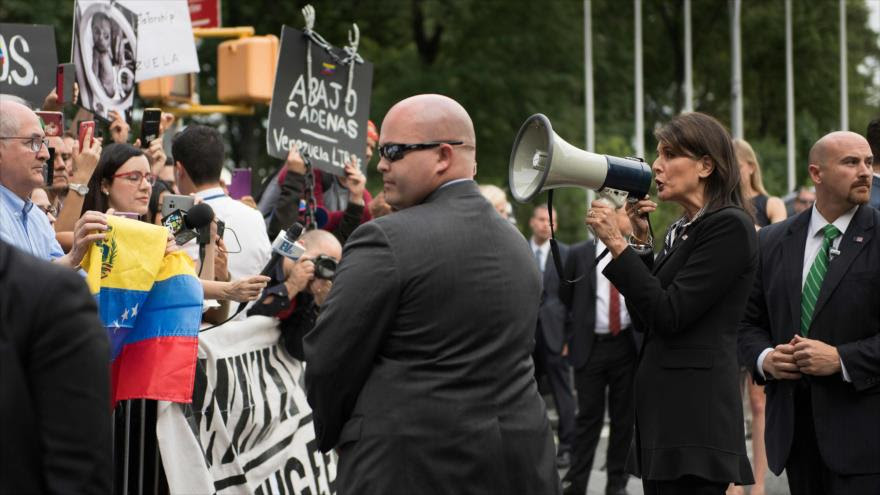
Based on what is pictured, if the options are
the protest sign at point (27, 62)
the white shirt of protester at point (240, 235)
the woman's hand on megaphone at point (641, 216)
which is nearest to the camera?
the woman's hand on megaphone at point (641, 216)

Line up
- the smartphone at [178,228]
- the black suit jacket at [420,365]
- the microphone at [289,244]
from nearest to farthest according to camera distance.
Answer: the black suit jacket at [420,365] < the smartphone at [178,228] < the microphone at [289,244]

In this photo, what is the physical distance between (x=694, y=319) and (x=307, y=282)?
2.84m

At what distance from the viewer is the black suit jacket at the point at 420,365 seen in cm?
403

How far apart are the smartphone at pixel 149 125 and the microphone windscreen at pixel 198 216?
1340 millimetres

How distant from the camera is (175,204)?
6.48 metres

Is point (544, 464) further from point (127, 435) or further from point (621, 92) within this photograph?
point (621, 92)

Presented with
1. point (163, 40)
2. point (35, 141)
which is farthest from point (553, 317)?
point (35, 141)

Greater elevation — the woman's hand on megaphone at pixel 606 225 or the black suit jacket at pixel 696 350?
the woman's hand on megaphone at pixel 606 225

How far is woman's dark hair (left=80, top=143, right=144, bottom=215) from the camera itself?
21.7 feet


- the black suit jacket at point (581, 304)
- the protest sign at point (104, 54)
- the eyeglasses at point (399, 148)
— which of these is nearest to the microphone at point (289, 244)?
the protest sign at point (104, 54)

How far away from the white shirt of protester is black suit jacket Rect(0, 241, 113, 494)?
436cm

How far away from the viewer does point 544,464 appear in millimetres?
4250

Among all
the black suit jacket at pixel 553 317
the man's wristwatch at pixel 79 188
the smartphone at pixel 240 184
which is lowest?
the black suit jacket at pixel 553 317

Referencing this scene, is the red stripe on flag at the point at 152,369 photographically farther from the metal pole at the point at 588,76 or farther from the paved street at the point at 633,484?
the metal pole at the point at 588,76
